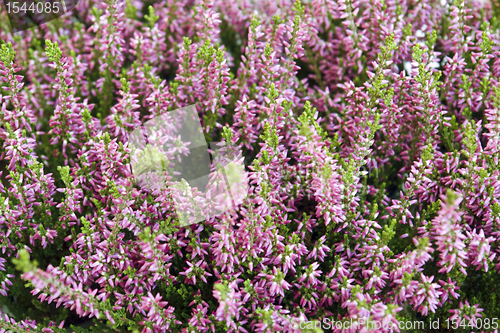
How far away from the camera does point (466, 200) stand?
2.81 meters

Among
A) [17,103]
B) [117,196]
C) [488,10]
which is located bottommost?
[117,196]

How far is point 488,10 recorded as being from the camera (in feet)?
13.0

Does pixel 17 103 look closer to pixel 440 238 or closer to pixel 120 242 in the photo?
pixel 120 242

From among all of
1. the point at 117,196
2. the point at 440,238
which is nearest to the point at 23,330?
the point at 117,196

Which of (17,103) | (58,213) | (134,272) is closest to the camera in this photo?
(134,272)

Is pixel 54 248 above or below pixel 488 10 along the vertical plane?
below

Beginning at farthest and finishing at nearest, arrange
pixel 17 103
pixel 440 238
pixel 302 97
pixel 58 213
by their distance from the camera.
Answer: pixel 302 97 < pixel 58 213 < pixel 17 103 < pixel 440 238

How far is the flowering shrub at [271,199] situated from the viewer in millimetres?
2590

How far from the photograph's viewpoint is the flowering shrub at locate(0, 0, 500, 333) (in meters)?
2.59

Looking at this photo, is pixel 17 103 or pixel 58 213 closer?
pixel 17 103

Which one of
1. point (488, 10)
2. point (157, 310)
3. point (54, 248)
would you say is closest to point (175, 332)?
point (157, 310)

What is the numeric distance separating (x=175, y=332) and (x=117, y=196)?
975 mm

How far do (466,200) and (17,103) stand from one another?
320 centimetres

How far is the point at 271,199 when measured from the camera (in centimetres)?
264
